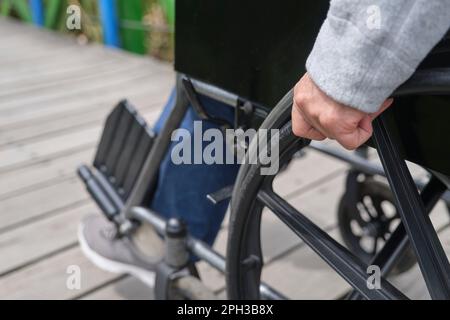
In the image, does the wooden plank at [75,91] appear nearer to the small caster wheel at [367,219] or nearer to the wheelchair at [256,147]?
the wheelchair at [256,147]

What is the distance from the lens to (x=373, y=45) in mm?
504

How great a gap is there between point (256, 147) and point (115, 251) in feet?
2.33

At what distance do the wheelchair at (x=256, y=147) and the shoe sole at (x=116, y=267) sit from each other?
12cm

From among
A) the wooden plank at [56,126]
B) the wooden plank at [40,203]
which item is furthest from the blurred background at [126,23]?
the wooden plank at [40,203]

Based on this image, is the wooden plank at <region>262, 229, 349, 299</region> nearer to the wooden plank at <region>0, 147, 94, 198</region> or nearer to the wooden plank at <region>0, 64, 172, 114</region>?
the wooden plank at <region>0, 147, 94, 198</region>

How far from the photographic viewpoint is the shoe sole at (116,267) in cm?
133

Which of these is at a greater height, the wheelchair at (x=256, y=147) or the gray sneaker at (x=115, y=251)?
the wheelchair at (x=256, y=147)

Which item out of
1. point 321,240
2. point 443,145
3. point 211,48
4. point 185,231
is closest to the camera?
point 443,145

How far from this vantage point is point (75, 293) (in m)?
1.37

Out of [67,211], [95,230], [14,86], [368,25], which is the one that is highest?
[368,25]

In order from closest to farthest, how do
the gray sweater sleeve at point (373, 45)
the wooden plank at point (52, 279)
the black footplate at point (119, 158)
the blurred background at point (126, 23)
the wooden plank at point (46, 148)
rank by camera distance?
the gray sweater sleeve at point (373, 45)
the black footplate at point (119, 158)
the wooden plank at point (52, 279)
the wooden plank at point (46, 148)
the blurred background at point (126, 23)

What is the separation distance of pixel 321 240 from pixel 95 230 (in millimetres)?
844

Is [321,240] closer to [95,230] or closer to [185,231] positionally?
[185,231]

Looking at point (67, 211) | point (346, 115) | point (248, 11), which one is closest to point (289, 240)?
point (67, 211)
